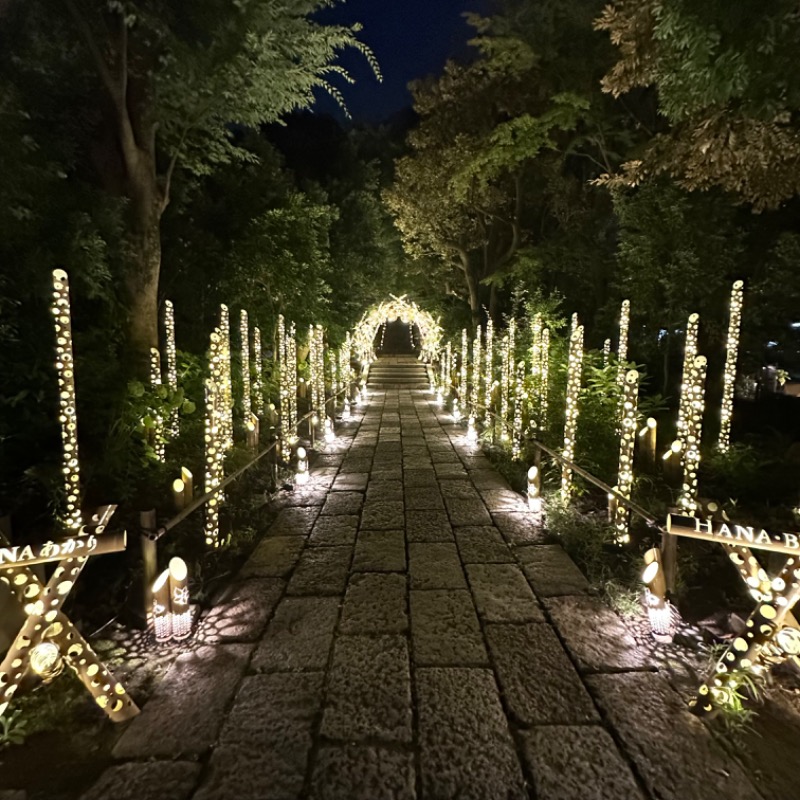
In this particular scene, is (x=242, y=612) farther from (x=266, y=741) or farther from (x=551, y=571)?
(x=551, y=571)

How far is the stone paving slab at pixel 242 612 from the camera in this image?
3.23 m

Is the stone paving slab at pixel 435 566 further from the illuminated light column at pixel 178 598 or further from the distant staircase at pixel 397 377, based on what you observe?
the distant staircase at pixel 397 377

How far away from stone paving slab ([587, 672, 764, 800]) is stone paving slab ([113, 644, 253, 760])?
1.82 m

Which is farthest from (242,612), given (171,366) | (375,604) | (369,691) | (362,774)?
(171,366)

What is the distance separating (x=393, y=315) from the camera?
3353 cm

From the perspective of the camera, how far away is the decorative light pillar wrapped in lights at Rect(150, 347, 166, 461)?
595 cm

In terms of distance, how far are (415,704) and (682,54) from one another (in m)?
5.24

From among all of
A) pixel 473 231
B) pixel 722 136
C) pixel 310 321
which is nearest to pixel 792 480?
pixel 722 136

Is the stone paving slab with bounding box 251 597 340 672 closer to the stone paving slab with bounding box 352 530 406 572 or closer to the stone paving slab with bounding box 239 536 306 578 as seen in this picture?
the stone paving slab with bounding box 239 536 306 578

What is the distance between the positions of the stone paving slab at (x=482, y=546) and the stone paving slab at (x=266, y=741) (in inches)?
73.8

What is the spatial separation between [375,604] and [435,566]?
762mm

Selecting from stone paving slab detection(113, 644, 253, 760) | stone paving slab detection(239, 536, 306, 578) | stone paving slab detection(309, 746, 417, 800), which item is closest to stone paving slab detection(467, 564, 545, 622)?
stone paving slab detection(309, 746, 417, 800)

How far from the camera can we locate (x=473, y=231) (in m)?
18.3

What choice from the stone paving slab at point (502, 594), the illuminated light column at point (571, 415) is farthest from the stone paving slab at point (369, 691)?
the illuminated light column at point (571, 415)
